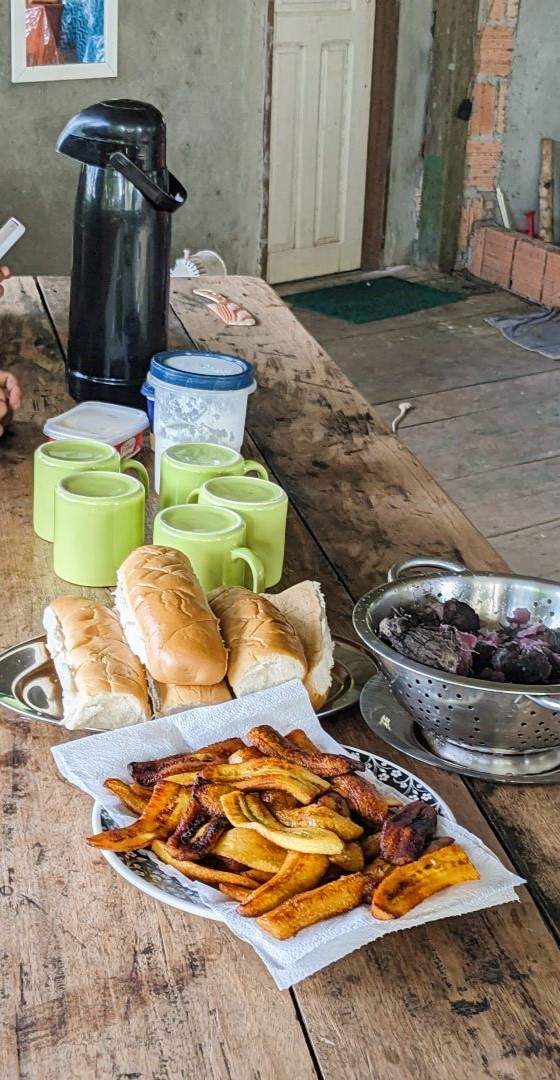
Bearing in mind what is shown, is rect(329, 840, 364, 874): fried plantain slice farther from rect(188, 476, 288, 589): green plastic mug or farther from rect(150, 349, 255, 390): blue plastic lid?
rect(150, 349, 255, 390): blue plastic lid

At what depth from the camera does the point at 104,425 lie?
1.87 metres

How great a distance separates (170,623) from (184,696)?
76mm

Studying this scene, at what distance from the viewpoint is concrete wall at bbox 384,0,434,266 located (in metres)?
6.02

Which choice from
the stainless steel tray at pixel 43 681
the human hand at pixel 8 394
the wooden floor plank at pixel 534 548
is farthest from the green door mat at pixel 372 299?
the stainless steel tray at pixel 43 681

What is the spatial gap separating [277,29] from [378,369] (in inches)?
68.9

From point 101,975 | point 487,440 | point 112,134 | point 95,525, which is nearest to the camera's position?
point 101,975

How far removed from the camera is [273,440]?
2.16 m

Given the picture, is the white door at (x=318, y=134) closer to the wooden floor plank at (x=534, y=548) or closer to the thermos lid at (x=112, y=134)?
the wooden floor plank at (x=534, y=548)

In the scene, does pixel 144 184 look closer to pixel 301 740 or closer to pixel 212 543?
pixel 212 543

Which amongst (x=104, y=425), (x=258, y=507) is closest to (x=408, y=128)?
(x=104, y=425)

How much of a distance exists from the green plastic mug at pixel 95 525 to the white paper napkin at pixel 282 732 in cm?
38

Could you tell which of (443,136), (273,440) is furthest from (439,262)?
(273,440)

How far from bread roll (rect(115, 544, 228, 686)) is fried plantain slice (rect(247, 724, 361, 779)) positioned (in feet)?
0.39

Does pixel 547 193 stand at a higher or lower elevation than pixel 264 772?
lower
